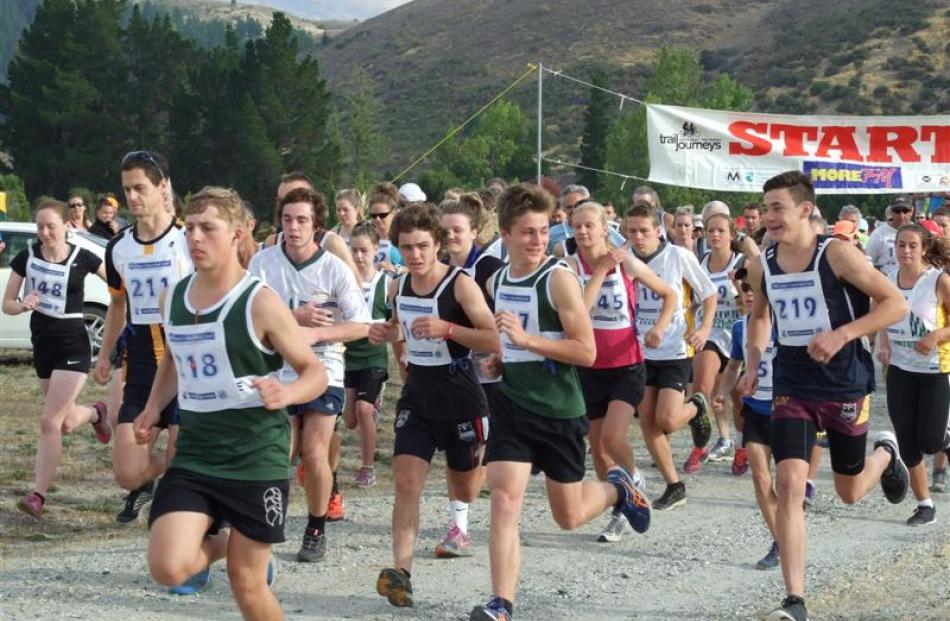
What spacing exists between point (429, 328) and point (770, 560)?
2524 millimetres

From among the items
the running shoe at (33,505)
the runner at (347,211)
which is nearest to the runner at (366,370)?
the runner at (347,211)

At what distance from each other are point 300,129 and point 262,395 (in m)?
67.2

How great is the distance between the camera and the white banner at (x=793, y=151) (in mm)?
17797

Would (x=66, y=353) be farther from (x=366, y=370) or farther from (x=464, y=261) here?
(x=464, y=261)

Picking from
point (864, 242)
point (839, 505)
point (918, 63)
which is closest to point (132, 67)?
point (918, 63)

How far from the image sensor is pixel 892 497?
827cm

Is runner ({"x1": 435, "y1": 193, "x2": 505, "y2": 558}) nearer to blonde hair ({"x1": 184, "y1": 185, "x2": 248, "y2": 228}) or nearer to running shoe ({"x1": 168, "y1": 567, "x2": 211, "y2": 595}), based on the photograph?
running shoe ({"x1": 168, "y1": 567, "x2": 211, "y2": 595})

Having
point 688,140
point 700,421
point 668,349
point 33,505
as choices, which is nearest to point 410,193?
point 700,421

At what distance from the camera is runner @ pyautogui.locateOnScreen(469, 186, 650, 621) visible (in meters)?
6.46

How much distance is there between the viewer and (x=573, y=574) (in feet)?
24.9

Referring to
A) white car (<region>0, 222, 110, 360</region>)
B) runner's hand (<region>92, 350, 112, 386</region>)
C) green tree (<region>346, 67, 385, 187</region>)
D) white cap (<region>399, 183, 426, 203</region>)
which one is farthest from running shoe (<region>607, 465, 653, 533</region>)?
green tree (<region>346, 67, 385, 187</region>)

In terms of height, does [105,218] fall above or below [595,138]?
below

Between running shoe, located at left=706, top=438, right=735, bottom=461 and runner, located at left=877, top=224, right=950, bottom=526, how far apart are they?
2297 mm

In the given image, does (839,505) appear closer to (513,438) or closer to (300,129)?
(513,438)
